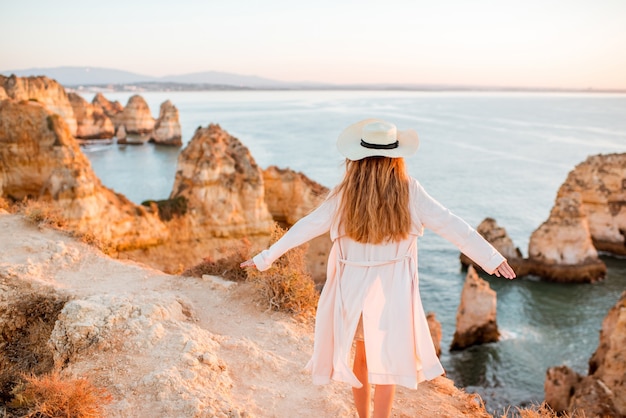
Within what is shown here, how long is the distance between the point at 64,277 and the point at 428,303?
2196cm

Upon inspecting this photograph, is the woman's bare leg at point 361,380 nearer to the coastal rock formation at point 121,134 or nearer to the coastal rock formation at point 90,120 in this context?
the coastal rock formation at point 90,120

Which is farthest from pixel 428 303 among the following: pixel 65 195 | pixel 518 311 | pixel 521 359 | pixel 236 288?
pixel 236 288

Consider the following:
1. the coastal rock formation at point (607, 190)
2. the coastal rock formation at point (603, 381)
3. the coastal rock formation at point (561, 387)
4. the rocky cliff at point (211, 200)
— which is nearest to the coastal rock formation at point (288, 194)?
the rocky cliff at point (211, 200)

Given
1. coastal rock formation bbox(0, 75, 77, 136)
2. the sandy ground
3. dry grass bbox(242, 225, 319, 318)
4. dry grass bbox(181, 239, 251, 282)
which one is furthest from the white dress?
coastal rock formation bbox(0, 75, 77, 136)

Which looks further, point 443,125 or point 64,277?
point 443,125

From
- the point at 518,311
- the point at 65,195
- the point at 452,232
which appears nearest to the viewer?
the point at 452,232

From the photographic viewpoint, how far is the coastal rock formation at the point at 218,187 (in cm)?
2161

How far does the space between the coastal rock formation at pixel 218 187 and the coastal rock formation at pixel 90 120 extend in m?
53.8

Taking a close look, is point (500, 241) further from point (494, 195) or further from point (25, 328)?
point (25, 328)

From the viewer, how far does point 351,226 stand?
11.4ft

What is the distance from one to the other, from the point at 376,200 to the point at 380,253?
42cm

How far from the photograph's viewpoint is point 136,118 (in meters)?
79.3

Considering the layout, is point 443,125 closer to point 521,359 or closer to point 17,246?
point 521,359

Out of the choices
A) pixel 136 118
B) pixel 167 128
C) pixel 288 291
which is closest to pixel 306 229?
pixel 288 291
